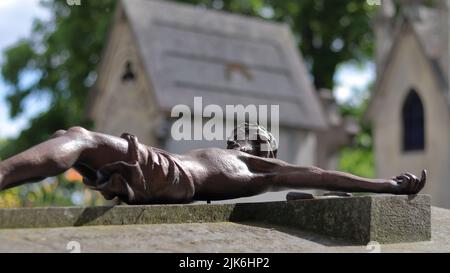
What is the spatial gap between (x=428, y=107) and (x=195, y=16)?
10012 millimetres

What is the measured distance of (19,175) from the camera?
434 cm

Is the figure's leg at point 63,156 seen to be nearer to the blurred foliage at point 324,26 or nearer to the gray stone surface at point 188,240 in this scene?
the gray stone surface at point 188,240

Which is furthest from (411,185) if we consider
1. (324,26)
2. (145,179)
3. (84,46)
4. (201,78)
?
(324,26)

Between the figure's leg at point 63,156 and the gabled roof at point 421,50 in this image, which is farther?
the gabled roof at point 421,50

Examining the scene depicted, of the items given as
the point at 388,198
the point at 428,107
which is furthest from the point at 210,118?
the point at 388,198

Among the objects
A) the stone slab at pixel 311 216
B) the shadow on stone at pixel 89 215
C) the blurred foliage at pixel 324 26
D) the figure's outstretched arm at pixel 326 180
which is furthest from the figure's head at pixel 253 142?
the blurred foliage at pixel 324 26

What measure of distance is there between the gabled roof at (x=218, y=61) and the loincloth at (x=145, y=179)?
12934 mm

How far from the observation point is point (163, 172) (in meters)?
4.79

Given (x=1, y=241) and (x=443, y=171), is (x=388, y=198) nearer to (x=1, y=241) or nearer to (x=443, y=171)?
(x=1, y=241)

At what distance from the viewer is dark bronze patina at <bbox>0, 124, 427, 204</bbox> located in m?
4.44

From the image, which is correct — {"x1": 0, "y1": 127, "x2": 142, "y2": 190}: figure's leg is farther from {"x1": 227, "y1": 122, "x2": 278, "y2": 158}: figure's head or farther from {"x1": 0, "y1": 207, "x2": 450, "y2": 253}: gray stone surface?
{"x1": 227, "y1": 122, "x2": 278, "y2": 158}: figure's head

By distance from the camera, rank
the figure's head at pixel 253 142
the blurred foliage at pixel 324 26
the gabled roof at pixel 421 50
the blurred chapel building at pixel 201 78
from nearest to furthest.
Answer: the figure's head at pixel 253 142, the blurred chapel building at pixel 201 78, the gabled roof at pixel 421 50, the blurred foliage at pixel 324 26

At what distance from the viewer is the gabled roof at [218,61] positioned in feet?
60.8

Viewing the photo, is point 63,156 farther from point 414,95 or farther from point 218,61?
point 414,95
